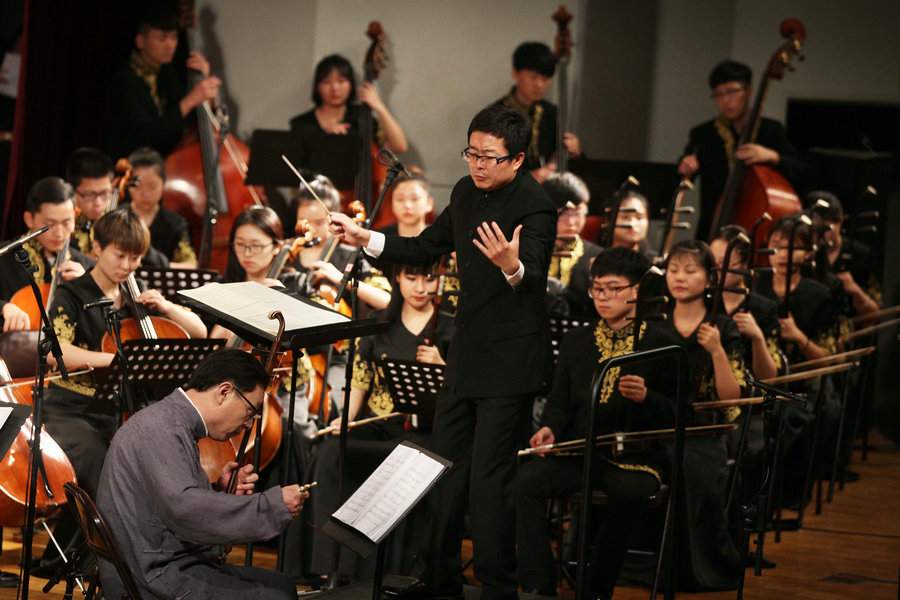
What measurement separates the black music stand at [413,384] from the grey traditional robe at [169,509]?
108 centimetres

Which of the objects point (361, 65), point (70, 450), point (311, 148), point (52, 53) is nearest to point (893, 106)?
point (361, 65)

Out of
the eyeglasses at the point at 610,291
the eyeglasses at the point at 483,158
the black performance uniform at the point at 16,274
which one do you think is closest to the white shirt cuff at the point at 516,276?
the eyeglasses at the point at 483,158

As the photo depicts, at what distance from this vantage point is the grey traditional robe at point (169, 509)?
8.10ft

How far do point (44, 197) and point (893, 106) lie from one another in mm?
5346

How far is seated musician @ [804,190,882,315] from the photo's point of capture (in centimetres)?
546

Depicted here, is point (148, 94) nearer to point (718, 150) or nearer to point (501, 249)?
point (718, 150)

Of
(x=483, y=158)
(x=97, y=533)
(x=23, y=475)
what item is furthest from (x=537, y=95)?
(x=97, y=533)

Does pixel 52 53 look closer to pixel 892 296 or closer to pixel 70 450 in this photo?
pixel 70 450

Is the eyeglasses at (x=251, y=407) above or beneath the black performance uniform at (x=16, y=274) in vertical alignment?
beneath

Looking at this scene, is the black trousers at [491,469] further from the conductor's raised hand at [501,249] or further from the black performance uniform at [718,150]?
the black performance uniform at [718,150]

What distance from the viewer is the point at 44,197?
14.6 feet

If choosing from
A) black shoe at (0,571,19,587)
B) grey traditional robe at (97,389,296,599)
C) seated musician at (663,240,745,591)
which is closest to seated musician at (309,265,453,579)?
seated musician at (663,240,745,591)

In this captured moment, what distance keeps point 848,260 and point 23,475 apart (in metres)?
4.11

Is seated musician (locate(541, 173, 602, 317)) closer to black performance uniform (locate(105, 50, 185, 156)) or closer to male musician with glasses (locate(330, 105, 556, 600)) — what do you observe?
male musician with glasses (locate(330, 105, 556, 600))
